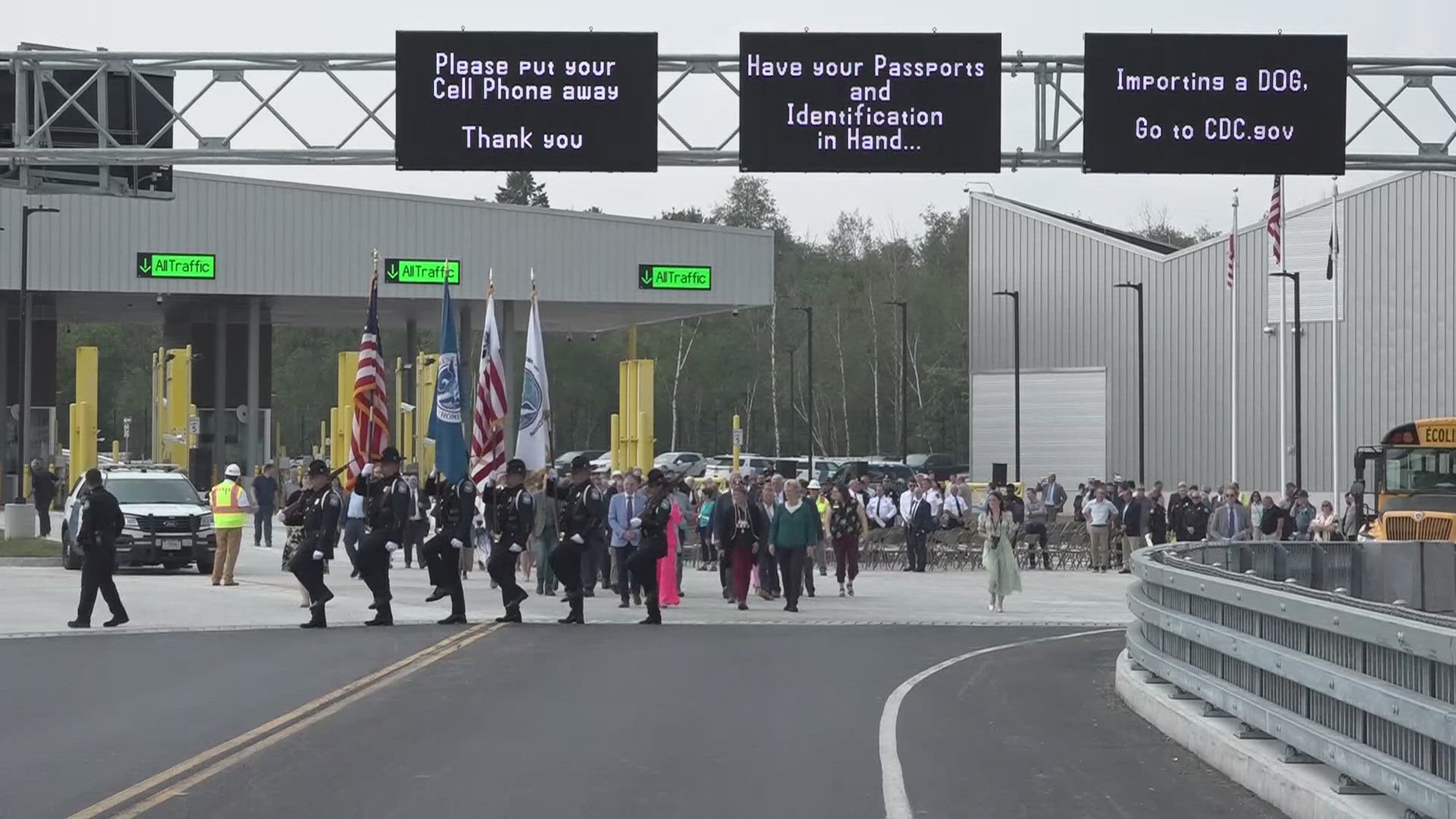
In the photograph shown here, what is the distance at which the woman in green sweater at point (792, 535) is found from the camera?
979 inches

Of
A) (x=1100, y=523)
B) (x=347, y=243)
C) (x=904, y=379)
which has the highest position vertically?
(x=347, y=243)

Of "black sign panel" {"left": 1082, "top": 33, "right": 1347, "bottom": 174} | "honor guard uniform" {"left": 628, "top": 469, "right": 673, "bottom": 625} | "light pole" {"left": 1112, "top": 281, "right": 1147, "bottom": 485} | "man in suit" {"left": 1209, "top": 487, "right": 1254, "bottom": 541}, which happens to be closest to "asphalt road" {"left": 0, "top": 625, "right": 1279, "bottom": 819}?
"honor guard uniform" {"left": 628, "top": 469, "right": 673, "bottom": 625}

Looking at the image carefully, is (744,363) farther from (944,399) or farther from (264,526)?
(264,526)

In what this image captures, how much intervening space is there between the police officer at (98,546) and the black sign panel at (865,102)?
8341mm

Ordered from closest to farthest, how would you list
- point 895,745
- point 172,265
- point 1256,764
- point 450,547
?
point 1256,764, point 895,745, point 450,547, point 172,265

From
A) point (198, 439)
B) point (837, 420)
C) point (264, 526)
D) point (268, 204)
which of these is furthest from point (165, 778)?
point (837, 420)

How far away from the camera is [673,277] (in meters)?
55.4

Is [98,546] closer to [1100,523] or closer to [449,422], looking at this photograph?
[449,422]

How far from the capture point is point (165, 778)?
10047mm

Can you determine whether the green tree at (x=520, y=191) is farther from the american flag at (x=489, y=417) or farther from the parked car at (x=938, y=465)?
the american flag at (x=489, y=417)

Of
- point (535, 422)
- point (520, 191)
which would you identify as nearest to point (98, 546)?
point (535, 422)

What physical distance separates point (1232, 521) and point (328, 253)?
2841 centimetres

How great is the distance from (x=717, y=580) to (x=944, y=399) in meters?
68.0

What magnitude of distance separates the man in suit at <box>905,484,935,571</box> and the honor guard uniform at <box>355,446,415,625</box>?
16.7 metres
